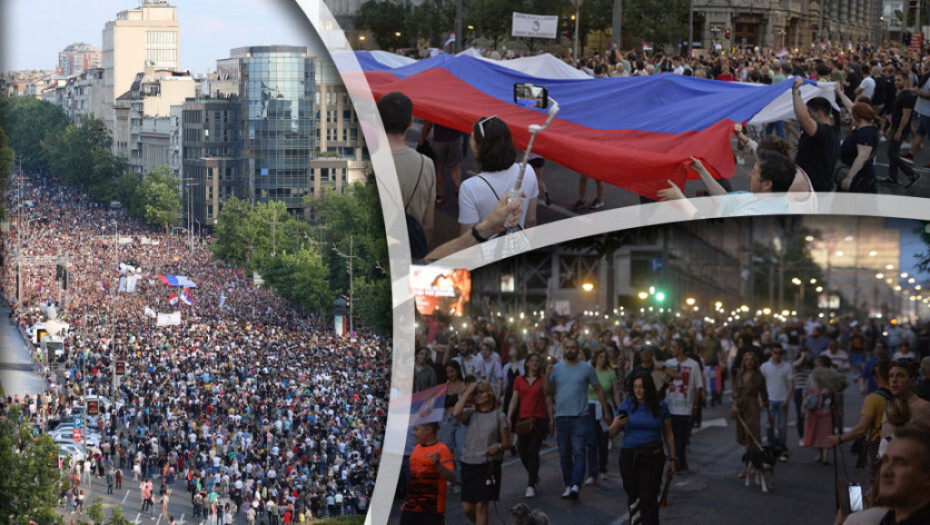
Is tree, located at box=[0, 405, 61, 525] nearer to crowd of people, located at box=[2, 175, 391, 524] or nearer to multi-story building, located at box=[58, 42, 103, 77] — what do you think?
crowd of people, located at box=[2, 175, 391, 524]

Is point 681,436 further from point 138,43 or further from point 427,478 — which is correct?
point 138,43

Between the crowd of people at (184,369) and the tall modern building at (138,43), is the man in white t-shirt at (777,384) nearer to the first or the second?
the crowd of people at (184,369)

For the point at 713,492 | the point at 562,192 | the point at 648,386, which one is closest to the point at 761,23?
the point at 562,192

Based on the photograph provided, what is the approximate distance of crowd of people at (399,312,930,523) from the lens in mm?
5441

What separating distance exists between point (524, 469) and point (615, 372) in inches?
27.2

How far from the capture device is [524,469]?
6.10 metres

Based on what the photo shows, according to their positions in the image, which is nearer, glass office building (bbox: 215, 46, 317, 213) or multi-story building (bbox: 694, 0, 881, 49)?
glass office building (bbox: 215, 46, 317, 213)

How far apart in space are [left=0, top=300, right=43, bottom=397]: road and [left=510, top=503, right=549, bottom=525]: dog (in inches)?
95.7

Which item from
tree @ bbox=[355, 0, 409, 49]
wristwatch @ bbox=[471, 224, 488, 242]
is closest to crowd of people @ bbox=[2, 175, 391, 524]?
wristwatch @ bbox=[471, 224, 488, 242]

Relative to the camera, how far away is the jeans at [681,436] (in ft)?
19.2

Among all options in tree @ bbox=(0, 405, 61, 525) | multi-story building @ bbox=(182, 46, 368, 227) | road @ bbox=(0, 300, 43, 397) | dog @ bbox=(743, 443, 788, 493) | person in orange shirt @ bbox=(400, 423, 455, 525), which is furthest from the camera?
tree @ bbox=(0, 405, 61, 525)

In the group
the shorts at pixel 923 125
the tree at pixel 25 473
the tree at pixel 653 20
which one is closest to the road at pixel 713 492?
the tree at pixel 25 473

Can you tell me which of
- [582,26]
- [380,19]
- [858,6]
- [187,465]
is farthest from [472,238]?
[858,6]

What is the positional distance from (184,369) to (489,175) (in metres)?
2.05
